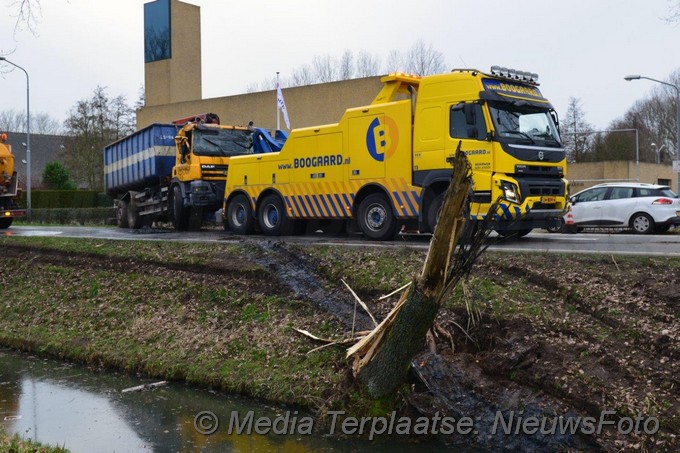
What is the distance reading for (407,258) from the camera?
35.8 ft

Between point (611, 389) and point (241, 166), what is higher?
point (241, 166)

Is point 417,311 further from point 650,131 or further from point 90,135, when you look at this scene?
point 650,131

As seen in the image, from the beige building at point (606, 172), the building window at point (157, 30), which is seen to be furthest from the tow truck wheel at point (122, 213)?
the beige building at point (606, 172)

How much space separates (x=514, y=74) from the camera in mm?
14078

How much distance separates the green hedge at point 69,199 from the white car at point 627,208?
1373 inches

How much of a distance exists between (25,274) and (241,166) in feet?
18.8

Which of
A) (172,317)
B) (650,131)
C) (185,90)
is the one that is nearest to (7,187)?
(172,317)

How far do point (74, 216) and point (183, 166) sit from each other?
16.5m

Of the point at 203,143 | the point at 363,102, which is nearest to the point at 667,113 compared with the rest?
the point at 363,102

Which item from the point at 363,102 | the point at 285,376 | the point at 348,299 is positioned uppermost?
the point at 363,102

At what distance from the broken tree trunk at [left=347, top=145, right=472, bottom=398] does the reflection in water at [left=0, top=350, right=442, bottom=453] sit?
714 millimetres

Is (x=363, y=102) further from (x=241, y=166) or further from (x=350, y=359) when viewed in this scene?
(x=350, y=359)

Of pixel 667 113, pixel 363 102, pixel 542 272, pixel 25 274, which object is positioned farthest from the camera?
pixel 667 113

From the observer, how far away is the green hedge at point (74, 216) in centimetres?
3403
